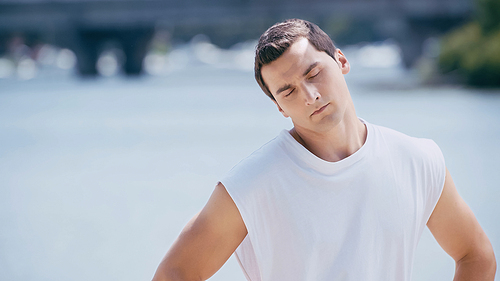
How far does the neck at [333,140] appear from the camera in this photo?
1.79m

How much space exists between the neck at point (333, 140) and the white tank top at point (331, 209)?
2.6 inches

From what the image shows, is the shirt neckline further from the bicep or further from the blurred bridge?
the blurred bridge

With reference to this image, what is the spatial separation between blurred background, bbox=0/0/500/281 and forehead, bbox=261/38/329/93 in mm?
3446

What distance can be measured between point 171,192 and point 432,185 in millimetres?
6397

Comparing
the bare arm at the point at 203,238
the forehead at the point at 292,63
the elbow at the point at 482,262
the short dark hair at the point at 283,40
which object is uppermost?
the short dark hair at the point at 283,40

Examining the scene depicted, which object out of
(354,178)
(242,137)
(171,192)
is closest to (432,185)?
(354,178)

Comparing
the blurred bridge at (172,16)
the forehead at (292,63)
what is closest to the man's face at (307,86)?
the forehead at (292,63)

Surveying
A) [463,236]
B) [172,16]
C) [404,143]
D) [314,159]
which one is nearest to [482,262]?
[463,236]

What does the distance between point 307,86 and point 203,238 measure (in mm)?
560

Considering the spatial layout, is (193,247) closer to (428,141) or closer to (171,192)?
(428,141)

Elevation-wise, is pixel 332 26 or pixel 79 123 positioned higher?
pixel 332 26

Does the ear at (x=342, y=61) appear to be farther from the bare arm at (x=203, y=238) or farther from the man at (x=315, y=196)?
the bare arm at (x=203, y=238)

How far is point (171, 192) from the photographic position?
792cm

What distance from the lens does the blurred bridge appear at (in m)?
36.1
